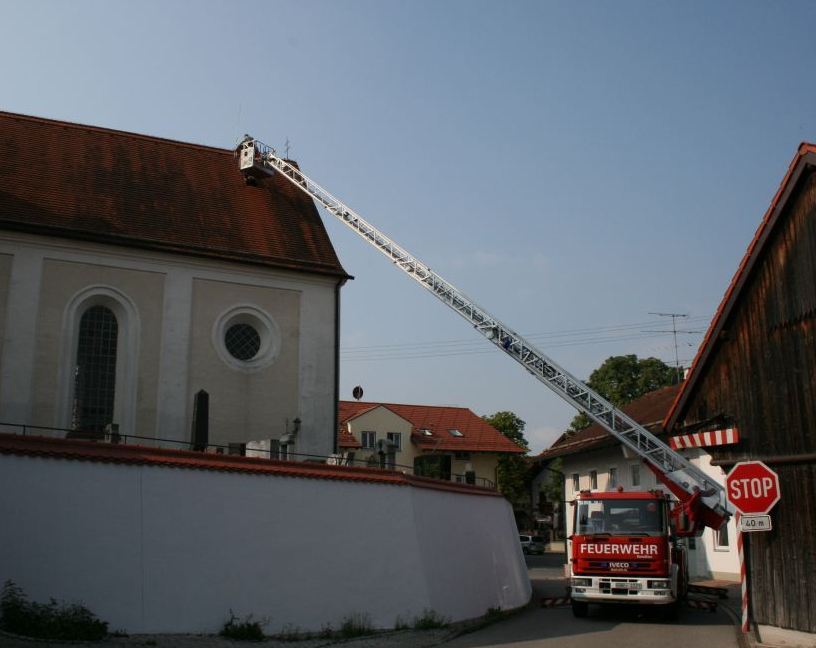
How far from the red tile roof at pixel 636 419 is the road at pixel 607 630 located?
42.5 ft

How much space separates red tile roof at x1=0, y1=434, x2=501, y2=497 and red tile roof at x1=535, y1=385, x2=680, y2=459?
17.1 m

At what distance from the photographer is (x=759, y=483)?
1446 centimetres

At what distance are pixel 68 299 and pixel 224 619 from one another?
1102 centimetres

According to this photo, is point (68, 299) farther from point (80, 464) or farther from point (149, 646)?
point (149, 646)

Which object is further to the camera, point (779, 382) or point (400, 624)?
point (400, 624)

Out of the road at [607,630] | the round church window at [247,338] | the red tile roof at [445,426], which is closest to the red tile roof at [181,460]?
the road at [607,630]

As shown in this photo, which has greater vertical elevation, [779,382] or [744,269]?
A: [744,269]

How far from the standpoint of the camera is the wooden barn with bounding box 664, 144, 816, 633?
557 inches

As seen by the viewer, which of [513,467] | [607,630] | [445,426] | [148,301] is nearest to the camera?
[607,630]

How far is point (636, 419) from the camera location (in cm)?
3822

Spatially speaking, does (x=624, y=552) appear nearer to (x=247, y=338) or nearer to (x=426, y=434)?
(x=247, y=338)

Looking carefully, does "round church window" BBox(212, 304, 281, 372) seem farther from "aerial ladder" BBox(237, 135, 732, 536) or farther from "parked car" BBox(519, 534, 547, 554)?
"parked car" BBox(519, 534, 547, 554)

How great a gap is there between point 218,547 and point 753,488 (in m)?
9.58

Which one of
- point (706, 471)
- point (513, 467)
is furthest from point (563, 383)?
point (513, 467)
